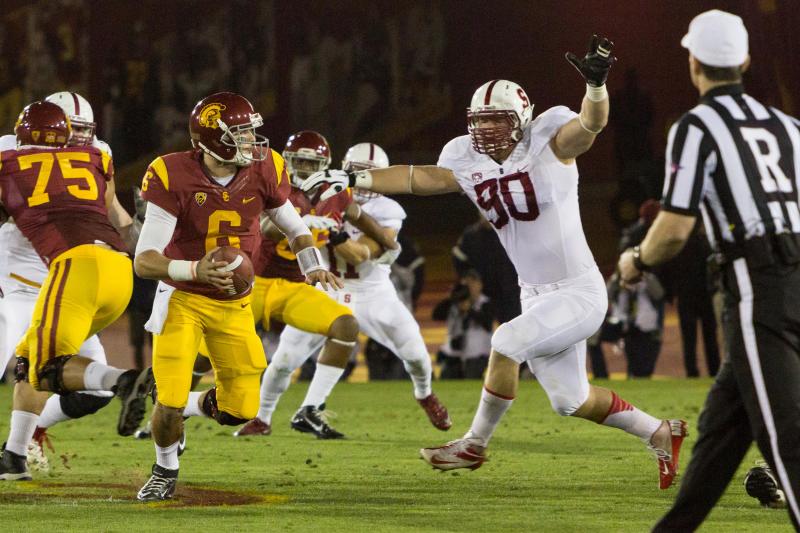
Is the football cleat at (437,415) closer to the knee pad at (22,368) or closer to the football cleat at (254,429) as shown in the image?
the football cleat at (254,429)

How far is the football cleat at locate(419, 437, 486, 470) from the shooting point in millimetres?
5512

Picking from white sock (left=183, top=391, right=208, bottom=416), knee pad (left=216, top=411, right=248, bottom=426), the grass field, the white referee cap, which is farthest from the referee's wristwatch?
white sock (left=183, top=391, right=208, bottom=416)

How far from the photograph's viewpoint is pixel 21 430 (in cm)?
597

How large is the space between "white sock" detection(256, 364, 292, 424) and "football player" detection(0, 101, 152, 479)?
76.5 inches

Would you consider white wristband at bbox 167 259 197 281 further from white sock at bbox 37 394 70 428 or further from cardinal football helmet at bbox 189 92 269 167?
white sock at bbox 37 394 70 428

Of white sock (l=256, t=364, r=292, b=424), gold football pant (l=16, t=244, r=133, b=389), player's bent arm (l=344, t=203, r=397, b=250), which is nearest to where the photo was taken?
gold football pant (l=16, t=244, r=133, b=389)

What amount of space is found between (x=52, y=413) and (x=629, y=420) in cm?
282

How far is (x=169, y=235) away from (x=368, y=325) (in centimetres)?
334

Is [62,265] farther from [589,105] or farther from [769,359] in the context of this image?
[769,359]

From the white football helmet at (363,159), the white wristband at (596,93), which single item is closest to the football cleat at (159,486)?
the white wristband at (596,93)

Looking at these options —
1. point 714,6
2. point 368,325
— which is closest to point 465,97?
point 714,6

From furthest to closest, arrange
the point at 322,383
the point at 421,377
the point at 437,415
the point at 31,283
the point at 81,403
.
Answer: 1. the point at 421,377
2. the point at 437,415
3. the point at 322,383
4. the point at 31,283
5. the point at 81,403

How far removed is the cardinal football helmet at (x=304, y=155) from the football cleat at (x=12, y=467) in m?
2.72

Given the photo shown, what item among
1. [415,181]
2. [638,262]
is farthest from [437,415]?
[638,262]
